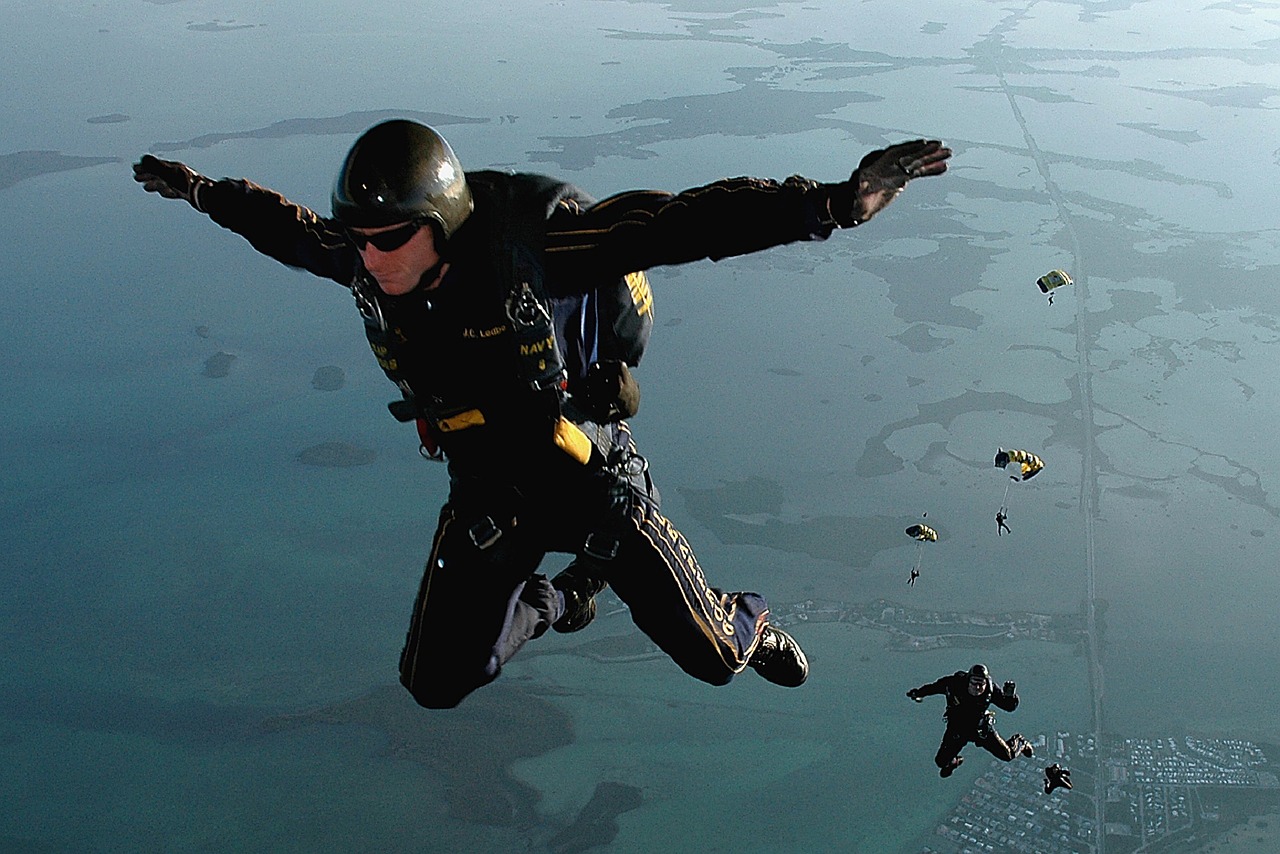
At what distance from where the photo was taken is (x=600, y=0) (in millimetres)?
95688

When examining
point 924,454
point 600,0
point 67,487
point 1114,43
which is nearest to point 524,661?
point 924,454

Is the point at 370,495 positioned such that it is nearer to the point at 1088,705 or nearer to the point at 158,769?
the point at 158,769

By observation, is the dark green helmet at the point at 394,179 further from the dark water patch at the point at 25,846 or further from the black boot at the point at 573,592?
the dark water patch at the point at 25,846

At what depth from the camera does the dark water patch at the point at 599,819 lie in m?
40.4

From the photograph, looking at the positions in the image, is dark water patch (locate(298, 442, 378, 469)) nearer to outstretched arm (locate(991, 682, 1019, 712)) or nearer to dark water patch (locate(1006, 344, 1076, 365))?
dark water patch (locate(1006, 344, 1076, 365))

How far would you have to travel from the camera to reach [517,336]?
12.7 ft

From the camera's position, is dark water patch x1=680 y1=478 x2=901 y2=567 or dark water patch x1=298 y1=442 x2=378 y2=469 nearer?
dark water patch x1=680 y1=478 x2=901 y2=567

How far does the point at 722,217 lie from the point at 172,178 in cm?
250

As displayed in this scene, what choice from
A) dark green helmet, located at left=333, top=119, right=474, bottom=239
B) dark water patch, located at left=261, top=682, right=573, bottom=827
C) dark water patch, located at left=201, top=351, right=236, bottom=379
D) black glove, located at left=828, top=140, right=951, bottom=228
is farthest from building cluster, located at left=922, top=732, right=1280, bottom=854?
dark water patch, located at left=201, top=351, right=236, bottom=379

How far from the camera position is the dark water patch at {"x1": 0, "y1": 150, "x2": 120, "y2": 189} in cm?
6994

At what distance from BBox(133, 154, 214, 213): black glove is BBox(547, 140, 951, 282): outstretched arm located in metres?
1.74

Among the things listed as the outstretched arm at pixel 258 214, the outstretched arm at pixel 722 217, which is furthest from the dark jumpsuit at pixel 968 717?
the outstretched arm at pixel 258 214

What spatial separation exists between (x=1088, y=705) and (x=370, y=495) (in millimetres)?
32734

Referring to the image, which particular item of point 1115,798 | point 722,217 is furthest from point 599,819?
point 722,217
